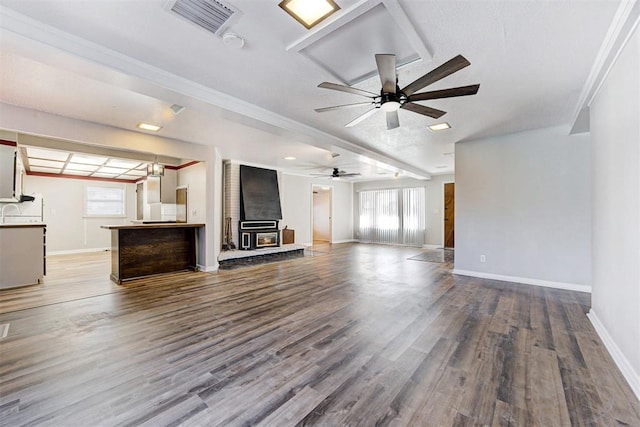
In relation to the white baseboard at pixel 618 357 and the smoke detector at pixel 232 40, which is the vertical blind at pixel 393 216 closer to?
the white baseboard at pixel 618 357

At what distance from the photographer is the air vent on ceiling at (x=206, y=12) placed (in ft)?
6.00

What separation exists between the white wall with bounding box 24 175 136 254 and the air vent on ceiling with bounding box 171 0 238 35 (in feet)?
30.2

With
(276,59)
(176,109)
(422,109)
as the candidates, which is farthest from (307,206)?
(276,59)

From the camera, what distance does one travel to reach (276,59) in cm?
248

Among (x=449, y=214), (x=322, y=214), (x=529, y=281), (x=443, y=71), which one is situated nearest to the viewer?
(x=443, y=71)

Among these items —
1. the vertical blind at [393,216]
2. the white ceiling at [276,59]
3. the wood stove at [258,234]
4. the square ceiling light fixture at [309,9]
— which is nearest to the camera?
the square ceiling light fixture at [309,9]

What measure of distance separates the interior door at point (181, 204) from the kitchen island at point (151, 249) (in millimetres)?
1424

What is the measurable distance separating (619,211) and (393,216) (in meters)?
8.18

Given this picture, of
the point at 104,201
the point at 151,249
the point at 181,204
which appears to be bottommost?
the point at 151,249

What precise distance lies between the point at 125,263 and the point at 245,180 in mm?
3624

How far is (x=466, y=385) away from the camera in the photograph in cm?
187

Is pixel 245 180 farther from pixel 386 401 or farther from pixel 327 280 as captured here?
pixel 386 401

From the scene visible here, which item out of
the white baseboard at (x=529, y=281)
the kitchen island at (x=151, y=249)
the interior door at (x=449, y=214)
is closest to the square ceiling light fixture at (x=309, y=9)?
the kitchen island at (x=151, y=249)

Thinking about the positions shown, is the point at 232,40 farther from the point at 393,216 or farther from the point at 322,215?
the point at 322,215
